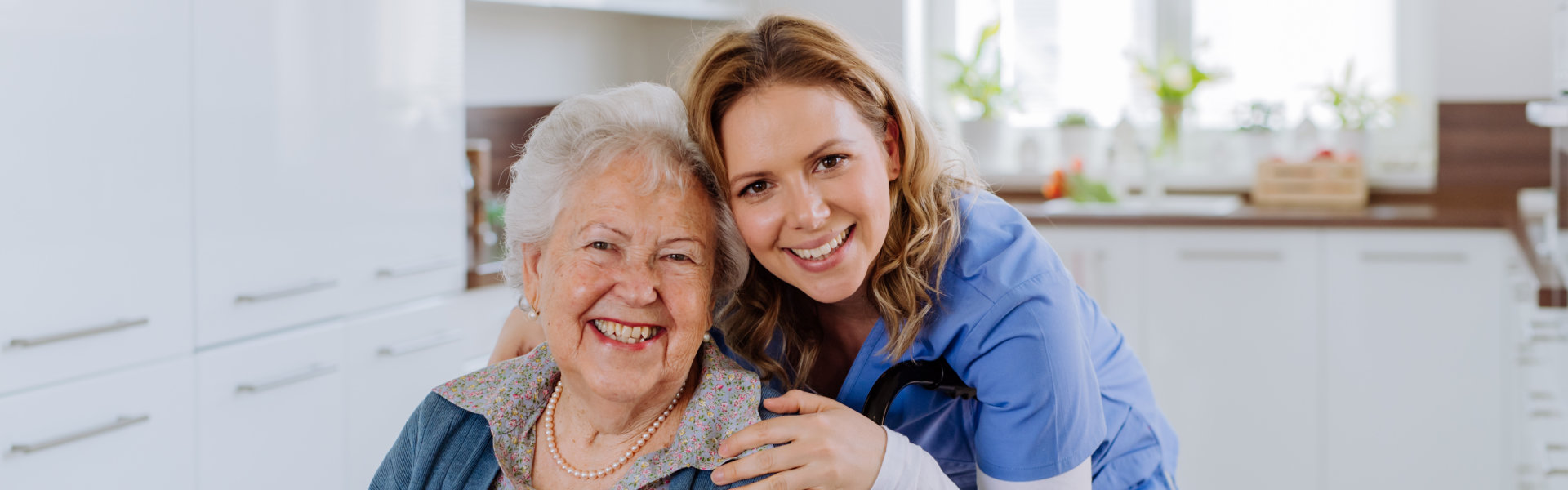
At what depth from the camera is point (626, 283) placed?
4.01 feet

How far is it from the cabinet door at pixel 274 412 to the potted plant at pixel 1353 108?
302 centimetres

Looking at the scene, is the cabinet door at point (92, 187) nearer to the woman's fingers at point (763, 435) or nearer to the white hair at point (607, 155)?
the white hair at point (607, 155)

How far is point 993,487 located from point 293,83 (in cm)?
151

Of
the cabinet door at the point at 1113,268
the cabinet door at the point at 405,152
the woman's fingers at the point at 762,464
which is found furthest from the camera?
the cabinet door at the point at 1113,268

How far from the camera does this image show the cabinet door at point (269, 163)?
1954mm

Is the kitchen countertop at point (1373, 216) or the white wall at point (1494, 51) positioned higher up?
the white wall at point (1494, 51)

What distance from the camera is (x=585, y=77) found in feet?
13.0

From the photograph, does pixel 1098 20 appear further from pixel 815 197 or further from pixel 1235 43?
pixel 815 197

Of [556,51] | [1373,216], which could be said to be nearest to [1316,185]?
[1373,216]

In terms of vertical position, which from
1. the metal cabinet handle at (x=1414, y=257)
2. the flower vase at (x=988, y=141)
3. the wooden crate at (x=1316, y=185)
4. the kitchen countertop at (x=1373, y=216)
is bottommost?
the metal cabinet handle at (x=1414, y=257)

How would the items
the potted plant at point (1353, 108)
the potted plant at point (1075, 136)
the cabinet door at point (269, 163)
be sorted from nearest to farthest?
1. the cabinet door at point (269, 163)
2. the potted plant at point (1353, 108)
3. the potted plant at point (1075, 136)

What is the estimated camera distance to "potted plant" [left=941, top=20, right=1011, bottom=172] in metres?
4.05

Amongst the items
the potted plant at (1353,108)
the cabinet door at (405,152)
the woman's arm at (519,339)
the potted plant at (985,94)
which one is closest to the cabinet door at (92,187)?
the cabinet door at (405,152)

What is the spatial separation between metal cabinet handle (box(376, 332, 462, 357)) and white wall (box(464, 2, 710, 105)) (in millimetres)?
1033
